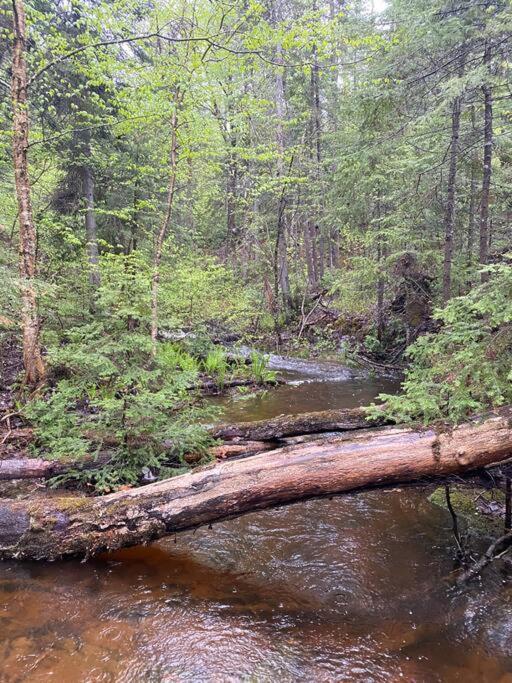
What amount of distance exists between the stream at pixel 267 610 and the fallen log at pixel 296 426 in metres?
1.36

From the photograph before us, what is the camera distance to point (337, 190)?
14195 mm

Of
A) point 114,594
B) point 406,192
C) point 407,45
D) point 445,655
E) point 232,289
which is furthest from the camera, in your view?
point 232,289

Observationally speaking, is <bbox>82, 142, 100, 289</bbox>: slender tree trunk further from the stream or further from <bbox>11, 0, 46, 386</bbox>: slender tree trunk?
the stream

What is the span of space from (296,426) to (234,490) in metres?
2.26

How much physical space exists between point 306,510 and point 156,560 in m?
1.90

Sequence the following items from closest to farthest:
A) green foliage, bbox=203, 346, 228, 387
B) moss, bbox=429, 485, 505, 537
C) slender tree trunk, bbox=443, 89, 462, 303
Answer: moss, bbox=429, 485, 505, 537, slender tree trunk, bbox=443, 89, 462, 303, green foliage, bbox=203, 346, 228, 387

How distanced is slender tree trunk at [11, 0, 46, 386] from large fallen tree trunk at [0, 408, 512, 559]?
3.62m

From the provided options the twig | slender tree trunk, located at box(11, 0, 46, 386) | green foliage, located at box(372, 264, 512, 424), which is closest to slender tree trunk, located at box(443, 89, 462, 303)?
green foliage, located at box(372, 264, 512, 424)

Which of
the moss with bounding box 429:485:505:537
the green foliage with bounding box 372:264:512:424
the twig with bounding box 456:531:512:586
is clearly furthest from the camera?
the moss with bounding box 429:485:505:537

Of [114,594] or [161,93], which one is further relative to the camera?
[161,93]

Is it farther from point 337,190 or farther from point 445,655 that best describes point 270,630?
point 337,190

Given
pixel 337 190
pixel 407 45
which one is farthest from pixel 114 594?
pixel 337 190

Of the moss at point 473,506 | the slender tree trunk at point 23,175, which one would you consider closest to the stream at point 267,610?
the moss at point 473,506

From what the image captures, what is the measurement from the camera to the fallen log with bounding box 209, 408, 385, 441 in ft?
19.6
